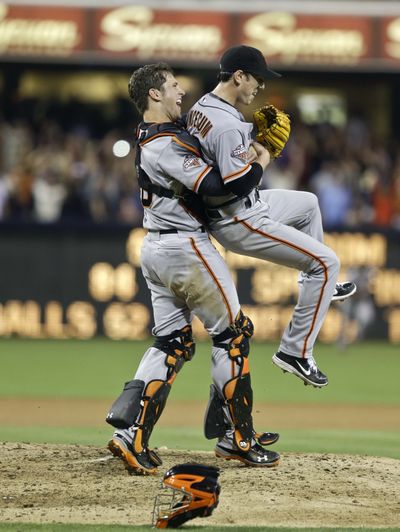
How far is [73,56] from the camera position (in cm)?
1866

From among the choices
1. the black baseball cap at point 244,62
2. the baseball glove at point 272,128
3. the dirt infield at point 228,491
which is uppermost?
the black baseball cap at point 244,62

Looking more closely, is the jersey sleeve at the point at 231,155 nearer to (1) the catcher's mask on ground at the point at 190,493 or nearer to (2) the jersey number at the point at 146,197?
(2) the jersey number at the point at 146,197

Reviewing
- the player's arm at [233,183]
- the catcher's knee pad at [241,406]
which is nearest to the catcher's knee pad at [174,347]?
the catcher's knee pad at [241,406]

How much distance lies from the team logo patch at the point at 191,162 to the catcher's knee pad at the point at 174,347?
108cm

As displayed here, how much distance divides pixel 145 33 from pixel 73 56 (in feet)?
3.87

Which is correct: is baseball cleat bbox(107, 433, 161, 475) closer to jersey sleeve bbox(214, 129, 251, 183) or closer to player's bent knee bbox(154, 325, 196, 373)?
player's bent knee bbox(154, 325, 196, 373)

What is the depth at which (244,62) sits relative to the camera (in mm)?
6793

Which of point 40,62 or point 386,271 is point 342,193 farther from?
point 40,62

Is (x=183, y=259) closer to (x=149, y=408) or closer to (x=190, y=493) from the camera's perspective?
(x=149, y=408)

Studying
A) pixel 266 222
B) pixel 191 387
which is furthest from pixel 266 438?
pixel 191 387

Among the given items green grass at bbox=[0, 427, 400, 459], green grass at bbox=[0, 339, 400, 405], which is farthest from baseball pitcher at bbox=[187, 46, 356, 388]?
green grass at bbox=[0, 339, 400, 405]

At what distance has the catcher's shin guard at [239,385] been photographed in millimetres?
7000

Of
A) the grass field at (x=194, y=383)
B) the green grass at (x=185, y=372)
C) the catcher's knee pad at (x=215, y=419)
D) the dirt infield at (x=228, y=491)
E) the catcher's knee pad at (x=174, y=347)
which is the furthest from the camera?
the green grass at (x=185, y=372)

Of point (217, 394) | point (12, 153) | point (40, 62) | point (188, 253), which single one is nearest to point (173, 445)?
point (217, 394)
